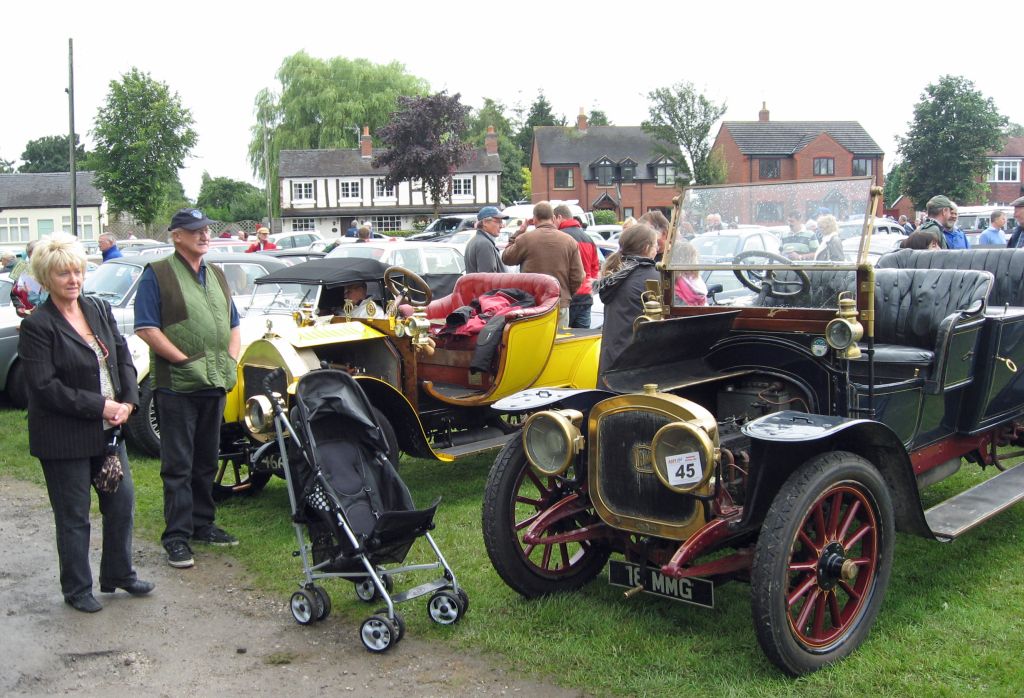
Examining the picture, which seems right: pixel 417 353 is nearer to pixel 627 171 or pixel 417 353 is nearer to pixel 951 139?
pixel 951 139

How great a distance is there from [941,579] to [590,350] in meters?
3.42

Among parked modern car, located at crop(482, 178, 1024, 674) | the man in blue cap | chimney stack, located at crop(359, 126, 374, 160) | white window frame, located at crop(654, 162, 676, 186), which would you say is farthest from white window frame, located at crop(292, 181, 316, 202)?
parked modern car, located at crop(482, 178, 1024, 674)

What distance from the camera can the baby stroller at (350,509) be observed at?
14.5 ft

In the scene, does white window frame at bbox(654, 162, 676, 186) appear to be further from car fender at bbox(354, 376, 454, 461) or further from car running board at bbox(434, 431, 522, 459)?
car fender at bbox(354, 376, 454, 461)

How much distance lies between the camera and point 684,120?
43625mm

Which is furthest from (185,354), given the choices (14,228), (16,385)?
(14,228)

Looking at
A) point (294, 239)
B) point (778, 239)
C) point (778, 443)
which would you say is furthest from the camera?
point (294, 239)

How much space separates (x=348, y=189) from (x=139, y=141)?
33569mm

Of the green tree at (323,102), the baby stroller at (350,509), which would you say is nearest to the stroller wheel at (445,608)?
the baby stroller at (350,509)

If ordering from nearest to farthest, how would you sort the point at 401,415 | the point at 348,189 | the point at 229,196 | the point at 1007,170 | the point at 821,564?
1. the point at 821,564
2. the point at 401,415
3. the point at 348,189
4. the point at 1007,170
5. the point at 229,196

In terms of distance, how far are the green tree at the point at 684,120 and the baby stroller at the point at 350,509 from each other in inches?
1571

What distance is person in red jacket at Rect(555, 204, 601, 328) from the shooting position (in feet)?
31.3

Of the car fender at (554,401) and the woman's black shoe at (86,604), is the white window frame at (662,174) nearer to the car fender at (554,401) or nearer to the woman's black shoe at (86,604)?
the car fender at (554,401)

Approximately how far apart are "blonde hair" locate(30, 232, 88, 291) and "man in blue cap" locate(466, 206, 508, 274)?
493cm
